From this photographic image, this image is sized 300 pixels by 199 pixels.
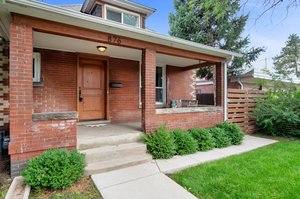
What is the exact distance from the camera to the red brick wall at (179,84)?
8.09m

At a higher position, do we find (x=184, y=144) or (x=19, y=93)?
(x=19, y=93)

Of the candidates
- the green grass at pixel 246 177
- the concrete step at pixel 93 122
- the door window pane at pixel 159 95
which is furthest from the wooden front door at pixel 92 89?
the green grass at pixel 246 177

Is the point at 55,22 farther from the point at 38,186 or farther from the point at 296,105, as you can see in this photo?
the point at 296,105

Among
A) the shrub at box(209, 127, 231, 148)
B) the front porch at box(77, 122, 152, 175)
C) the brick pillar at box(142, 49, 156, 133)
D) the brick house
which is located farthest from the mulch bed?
the shrub at box(209, 127, 231, 148)

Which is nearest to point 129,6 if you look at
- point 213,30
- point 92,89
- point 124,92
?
point 124,92

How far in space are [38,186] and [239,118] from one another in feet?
21.9

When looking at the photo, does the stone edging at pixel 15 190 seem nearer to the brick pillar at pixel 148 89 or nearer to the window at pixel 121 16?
the brick pillar at pixel 148 89

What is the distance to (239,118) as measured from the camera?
22.9ft

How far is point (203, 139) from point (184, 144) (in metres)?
0.73

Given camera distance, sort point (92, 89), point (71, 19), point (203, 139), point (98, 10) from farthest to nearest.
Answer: point (98, 10)
point (92, 89)
point (203, 139)
point (71, 19)

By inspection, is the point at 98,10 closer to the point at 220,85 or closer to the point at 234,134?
the point at 220,85

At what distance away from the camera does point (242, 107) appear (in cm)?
707

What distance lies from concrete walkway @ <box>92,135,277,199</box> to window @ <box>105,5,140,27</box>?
5.56 meters

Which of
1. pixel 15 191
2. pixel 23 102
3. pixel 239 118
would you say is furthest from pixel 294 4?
pixel 15 191
